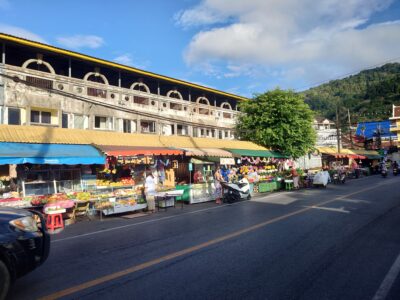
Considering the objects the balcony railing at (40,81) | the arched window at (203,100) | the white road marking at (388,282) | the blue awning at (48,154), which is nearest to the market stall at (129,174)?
the blue awning at (48,154)

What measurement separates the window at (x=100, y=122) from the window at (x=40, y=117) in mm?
3516

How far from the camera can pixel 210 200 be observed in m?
16.3

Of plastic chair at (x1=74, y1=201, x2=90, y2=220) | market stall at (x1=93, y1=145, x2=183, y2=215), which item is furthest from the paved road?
market stall at (x1=93, y1=145, x2=183, y2=215)

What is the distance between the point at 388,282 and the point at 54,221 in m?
9.73

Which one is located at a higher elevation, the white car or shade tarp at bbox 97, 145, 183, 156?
shade tarp at bbox 97, 145, 183, 156

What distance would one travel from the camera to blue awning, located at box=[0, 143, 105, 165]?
11.4 meters

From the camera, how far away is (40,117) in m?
20.3

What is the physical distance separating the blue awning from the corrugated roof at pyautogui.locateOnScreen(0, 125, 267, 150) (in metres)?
0.50

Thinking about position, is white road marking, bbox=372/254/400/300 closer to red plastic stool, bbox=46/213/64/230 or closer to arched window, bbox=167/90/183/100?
red plastic stool, bbox=46/213/64/230

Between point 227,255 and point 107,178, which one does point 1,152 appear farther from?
point 227,255

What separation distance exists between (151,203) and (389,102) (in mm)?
85151

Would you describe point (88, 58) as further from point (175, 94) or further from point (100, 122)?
point (175, 94)

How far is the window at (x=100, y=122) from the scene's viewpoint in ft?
76.7

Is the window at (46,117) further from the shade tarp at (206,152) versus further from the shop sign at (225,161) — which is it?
the shop sign at (225,161)
